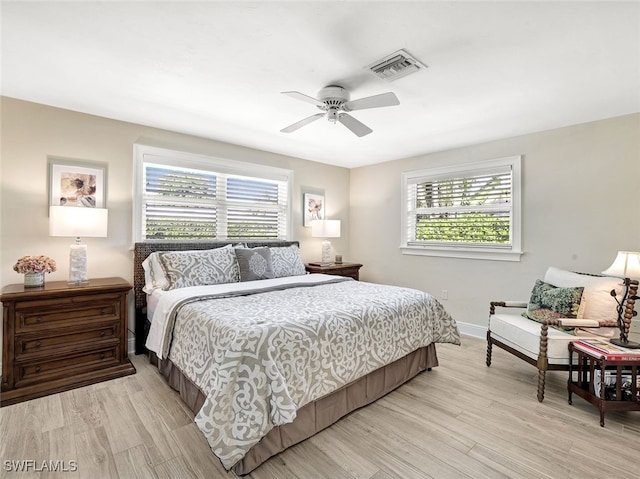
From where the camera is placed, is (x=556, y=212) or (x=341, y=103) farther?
(x=556, y=212)

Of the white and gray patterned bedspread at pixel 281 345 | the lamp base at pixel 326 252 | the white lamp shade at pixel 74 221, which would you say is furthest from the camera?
the lamp base at pixel 326 252

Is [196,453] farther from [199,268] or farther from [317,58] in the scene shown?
[317,58]

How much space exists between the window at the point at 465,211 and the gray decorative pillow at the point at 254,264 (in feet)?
7.11

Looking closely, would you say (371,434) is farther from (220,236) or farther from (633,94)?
(633,94)

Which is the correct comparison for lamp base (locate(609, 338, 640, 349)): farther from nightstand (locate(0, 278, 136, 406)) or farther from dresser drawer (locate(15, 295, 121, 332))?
dresser drawer (locate(15, 295, 121, 332))

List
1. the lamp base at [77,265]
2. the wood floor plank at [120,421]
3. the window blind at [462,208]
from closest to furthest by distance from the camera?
the wood floor plank at [120,421]
the lamp base at [77,265]
the window blind at [462,208]

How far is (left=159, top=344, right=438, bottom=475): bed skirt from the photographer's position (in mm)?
1730

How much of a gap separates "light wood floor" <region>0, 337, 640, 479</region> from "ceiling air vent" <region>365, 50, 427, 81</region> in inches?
94.4

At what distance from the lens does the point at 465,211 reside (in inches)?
162

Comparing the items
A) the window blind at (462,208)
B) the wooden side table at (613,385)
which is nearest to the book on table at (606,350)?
the wooden side table at (613,385)

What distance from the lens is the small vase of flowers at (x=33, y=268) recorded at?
2.50m

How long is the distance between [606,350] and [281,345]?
2158 millimetres

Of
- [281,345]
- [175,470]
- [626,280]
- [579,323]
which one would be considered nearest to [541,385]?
[579,323]

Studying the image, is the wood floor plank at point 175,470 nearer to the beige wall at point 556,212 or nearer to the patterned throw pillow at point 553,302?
the patterned throw pillow at point 553,302
